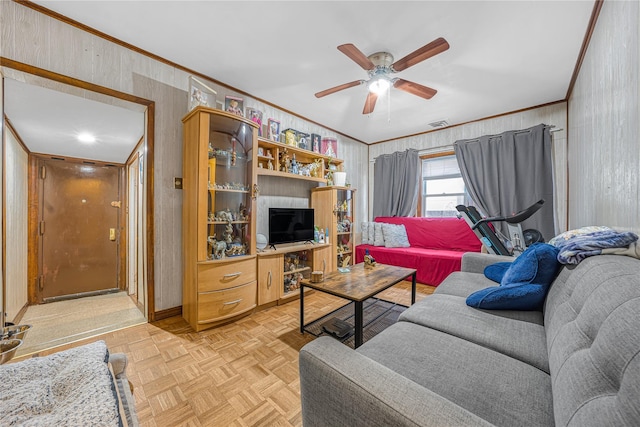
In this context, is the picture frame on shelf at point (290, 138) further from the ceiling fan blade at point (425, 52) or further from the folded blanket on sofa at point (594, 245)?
the folded blanket on sofa at point (594, 245)

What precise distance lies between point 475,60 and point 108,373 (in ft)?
10.6

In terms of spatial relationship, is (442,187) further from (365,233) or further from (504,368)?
(504,368)

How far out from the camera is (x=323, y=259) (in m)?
3.29

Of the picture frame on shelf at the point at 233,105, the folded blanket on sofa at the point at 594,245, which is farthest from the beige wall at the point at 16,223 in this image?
the folded blanket on sofa at the point at 594,245

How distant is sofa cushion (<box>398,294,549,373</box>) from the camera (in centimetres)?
104

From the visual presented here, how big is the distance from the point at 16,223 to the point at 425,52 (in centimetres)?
436

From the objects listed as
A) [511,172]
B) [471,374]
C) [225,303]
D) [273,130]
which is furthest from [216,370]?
[511,172]

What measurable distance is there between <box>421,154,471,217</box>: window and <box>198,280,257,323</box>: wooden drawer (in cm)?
336

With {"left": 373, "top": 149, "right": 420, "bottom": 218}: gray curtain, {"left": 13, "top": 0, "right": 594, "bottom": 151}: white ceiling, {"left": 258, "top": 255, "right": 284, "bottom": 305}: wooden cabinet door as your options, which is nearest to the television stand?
{"left": 258, "top": 255, "right": 284, "bottom": 305}: wooden cabinet door

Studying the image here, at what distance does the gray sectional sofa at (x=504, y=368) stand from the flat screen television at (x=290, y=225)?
1.98 m

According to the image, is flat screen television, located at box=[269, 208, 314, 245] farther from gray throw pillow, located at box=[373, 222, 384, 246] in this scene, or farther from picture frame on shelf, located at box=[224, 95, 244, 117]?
gray throw pillow, located at box=[373, 222, 384, 246]

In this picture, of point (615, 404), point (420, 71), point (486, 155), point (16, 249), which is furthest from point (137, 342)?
point (486, 155)

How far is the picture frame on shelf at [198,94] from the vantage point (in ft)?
7.42

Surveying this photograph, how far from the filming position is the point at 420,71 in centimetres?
242
